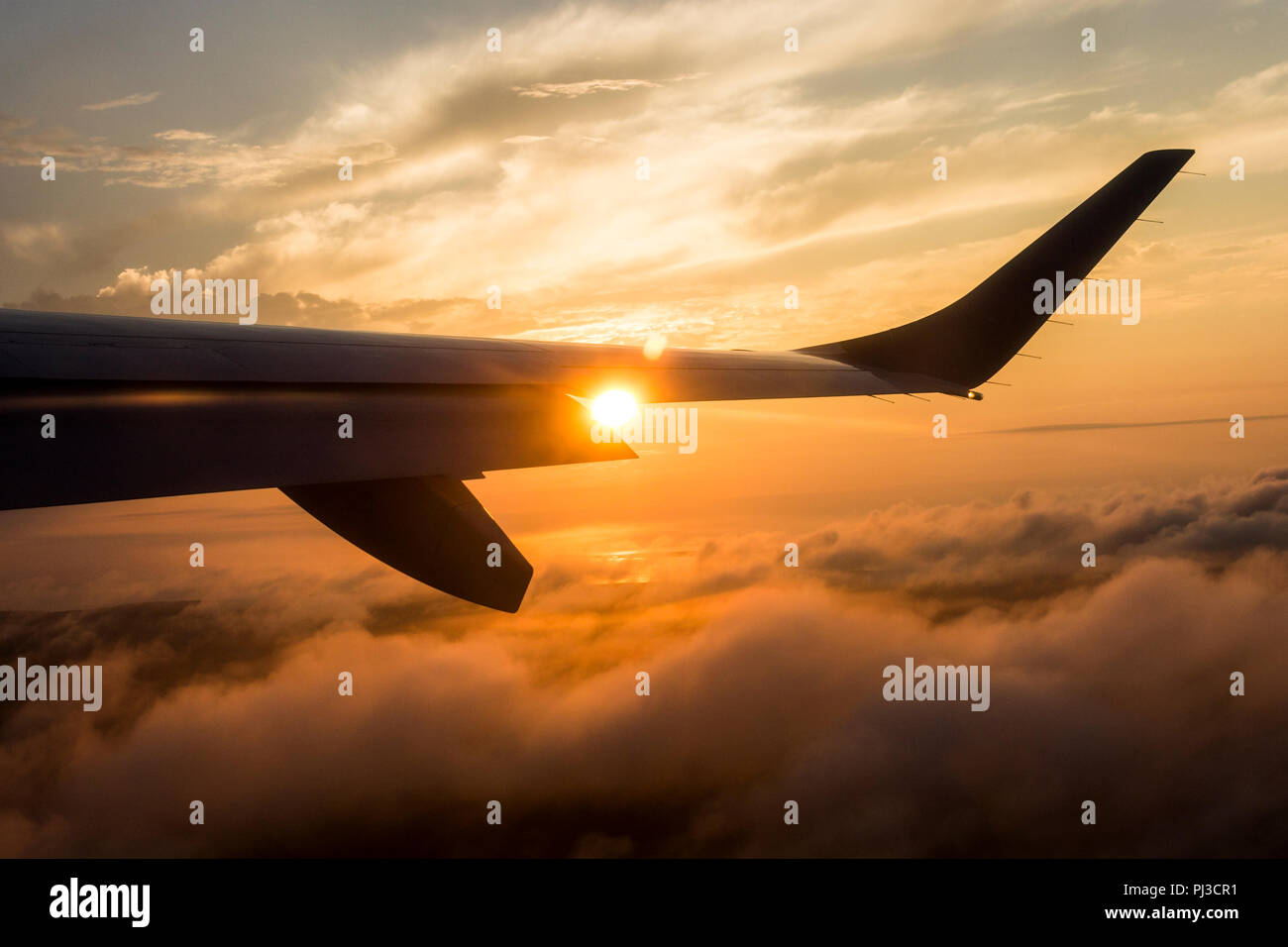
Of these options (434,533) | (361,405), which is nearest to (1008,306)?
(434,533)

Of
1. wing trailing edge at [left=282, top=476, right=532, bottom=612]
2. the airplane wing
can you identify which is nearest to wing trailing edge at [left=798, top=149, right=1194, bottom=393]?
the airplane wing

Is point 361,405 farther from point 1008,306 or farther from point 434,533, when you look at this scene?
point 1008,306

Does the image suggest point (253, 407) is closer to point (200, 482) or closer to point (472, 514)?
point (200, 482)

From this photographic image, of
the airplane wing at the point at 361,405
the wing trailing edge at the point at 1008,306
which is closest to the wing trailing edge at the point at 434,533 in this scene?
the airplane wing at the point at 361,405

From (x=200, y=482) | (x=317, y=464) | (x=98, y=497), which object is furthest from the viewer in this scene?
(x=317, y=464)

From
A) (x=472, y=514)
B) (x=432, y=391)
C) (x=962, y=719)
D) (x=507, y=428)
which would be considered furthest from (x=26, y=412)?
(x=962, y=719)

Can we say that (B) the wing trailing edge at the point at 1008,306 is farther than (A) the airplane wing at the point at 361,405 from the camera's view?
Yes

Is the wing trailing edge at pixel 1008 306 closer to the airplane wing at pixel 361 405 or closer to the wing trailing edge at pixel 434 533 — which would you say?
the airplane wing at pixel 361 405

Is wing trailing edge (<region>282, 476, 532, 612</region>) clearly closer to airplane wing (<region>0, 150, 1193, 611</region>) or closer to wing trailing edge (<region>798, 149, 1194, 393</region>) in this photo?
airplane wing (<region>0, 150, 1193, 611</region>)
